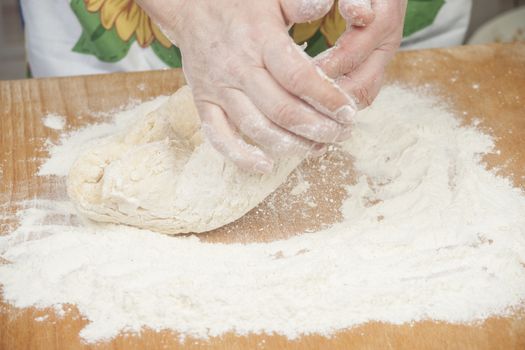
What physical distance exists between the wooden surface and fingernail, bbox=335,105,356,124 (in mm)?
274

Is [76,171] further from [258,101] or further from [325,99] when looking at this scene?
[325,99]

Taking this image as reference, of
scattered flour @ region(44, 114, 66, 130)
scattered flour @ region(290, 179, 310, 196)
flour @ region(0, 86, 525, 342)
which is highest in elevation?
flour @ region(0, 86, 525, 342)

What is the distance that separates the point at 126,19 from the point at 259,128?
2.34ft

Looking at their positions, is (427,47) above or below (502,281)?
below

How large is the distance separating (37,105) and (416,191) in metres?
0.88

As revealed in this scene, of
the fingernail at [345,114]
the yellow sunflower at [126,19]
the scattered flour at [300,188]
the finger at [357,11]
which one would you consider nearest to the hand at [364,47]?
the finger at [357,11]

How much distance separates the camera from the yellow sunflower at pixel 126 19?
1.64 m

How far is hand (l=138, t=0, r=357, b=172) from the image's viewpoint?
1.05 m

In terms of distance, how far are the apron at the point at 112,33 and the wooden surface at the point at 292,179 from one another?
0.10m

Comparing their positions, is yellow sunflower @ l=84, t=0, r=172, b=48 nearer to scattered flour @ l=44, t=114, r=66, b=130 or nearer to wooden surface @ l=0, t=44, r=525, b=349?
wooden surface @ l=0, t=44, r=525, b=349

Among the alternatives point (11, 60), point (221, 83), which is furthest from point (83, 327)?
point (11, 60)

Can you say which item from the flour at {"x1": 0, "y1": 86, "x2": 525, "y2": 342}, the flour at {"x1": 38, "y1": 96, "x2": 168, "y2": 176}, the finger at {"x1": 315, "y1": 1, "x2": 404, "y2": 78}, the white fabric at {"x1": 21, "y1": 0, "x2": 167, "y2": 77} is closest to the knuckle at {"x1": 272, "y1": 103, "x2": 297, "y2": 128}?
the finger at {"x1": 315, "y1": 1, "x2": 404, "y2": 78}

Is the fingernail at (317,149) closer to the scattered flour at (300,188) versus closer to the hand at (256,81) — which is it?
the hand at (256,81)

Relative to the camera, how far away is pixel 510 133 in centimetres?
143
